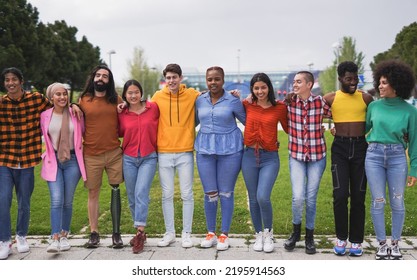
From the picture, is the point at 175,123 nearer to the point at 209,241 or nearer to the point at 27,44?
the point at 209,241

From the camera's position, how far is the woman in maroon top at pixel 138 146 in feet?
17.6

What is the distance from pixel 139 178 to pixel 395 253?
285cm

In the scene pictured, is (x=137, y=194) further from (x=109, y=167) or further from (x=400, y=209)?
(x=400, y=209)

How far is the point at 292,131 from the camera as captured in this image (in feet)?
17.1

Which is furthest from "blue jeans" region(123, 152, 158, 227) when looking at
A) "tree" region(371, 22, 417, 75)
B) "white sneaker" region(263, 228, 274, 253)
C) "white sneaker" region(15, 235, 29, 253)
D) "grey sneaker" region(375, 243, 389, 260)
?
"tree" region(371, 22, 417, 75)

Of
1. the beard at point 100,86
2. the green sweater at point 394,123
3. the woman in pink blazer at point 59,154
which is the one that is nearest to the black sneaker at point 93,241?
the woman in pink blazer at point 59,154

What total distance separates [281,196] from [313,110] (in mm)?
3600

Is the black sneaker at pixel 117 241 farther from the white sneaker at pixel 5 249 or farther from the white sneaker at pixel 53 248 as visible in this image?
the white sneaker at pixel 5 249

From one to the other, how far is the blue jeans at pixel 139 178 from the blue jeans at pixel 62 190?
0.56m

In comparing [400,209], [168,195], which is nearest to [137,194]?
[168,195]

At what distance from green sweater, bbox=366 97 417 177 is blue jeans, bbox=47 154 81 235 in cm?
321

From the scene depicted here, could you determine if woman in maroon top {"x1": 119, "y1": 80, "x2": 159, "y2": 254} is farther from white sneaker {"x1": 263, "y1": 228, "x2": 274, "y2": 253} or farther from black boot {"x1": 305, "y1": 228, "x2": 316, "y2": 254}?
black boot {"x1": 305, "y1": 228, "x2": 316, "y2": 254}

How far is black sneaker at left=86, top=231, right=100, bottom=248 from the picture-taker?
18.2ft

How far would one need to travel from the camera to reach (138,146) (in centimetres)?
537
